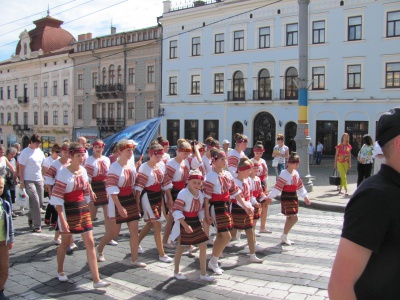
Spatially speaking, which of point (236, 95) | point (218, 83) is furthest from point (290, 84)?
point (218, 83)

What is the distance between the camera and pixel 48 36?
5266cm

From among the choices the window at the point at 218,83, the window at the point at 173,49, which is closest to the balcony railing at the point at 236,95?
the window at the point at 218,83

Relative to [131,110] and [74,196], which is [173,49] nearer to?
[131,110]

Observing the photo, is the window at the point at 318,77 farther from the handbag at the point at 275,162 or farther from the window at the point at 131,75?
the handbag at the point at 275,162

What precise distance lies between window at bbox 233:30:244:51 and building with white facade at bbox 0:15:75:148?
2155cm

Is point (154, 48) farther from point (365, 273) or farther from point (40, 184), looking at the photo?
point (365, 273)

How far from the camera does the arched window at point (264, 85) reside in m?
32.9

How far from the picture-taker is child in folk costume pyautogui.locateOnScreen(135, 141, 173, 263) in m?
6.66

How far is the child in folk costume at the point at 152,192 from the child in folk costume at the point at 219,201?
933 millimetres

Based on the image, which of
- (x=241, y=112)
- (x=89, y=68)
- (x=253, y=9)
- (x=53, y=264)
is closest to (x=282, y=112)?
(x=241, y=112)

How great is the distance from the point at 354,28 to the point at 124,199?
2681 centimetres

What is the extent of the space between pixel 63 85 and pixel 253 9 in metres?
26.0

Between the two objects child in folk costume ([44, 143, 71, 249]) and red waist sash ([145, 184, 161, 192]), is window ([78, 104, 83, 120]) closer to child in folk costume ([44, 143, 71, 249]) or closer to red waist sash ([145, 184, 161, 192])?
child in folk costume ([44, 143, 71, 249])

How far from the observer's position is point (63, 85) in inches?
1946
